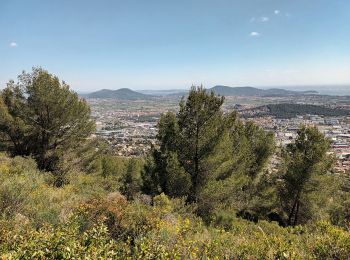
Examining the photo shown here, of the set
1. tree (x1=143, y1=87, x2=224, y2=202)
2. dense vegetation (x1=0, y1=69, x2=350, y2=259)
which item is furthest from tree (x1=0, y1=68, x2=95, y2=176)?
tree (x1=143, y1=87, x2=224, y2=202)

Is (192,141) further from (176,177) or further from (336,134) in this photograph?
(336,134)

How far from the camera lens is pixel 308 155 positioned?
12984 millimetres

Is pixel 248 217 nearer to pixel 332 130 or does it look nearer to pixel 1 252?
pixel 1 252

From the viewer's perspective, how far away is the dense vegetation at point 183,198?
3717 mm

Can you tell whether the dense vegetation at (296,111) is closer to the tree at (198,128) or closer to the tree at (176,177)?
the tree at (198,128)

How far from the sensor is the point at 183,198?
8938mm

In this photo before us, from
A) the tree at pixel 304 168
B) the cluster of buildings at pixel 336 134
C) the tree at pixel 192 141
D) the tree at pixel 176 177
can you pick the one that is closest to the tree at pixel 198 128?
the tree at pixel 192 141

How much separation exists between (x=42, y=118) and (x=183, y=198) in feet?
29.1

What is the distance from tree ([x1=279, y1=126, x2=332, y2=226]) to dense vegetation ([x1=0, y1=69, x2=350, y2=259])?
5 cm

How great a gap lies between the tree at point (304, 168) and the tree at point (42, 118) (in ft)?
34.4

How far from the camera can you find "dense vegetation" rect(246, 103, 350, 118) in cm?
11359

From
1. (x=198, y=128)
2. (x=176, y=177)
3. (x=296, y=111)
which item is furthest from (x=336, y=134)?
(x=176, y=177)

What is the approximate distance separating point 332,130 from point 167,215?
86080 mm

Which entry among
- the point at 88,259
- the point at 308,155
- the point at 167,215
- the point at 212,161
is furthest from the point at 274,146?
the point at 88,259
